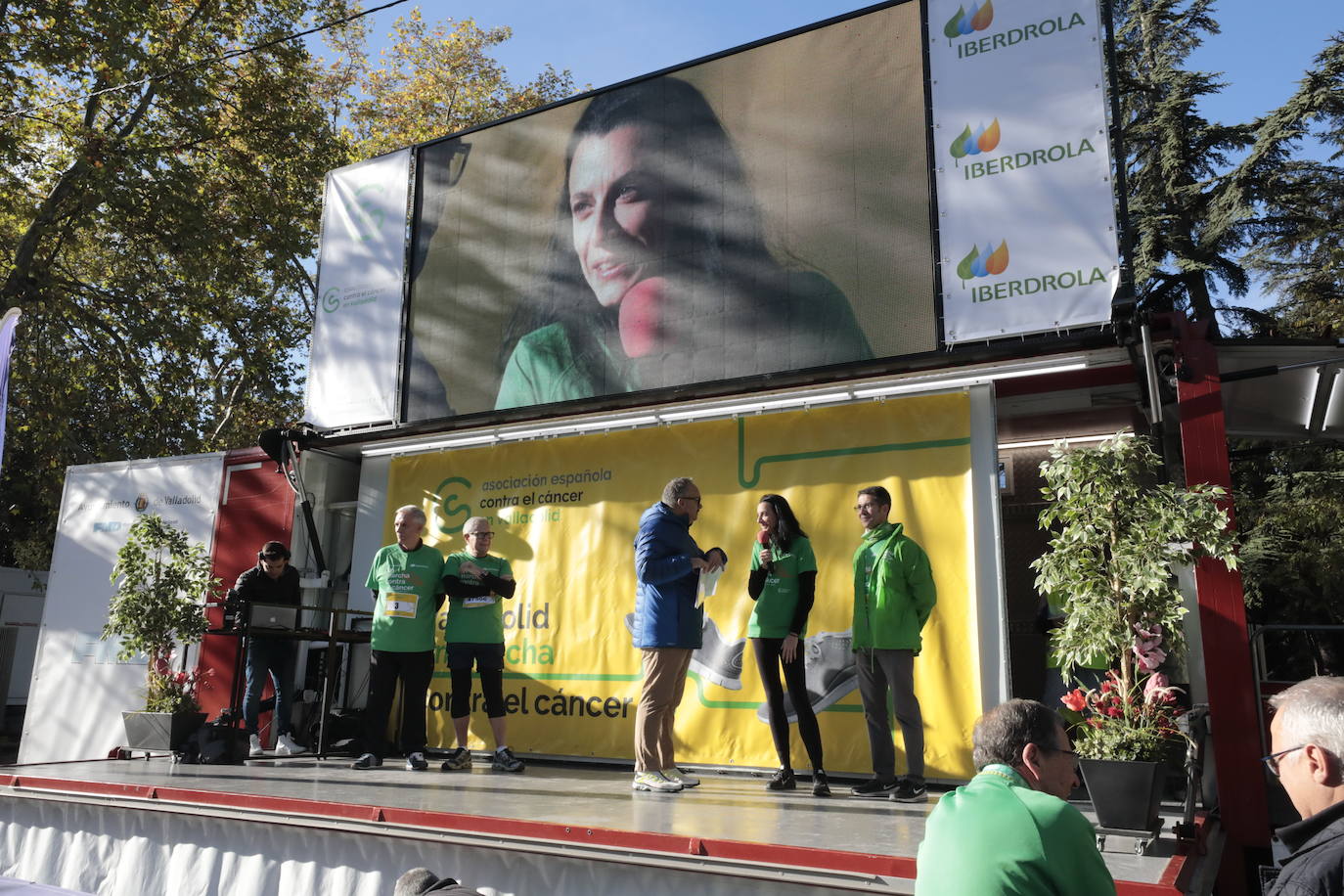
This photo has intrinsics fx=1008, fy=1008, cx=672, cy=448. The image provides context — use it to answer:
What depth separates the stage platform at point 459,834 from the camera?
3.67 metres

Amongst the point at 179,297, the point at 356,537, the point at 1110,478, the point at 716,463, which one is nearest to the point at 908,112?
the point at 716,463

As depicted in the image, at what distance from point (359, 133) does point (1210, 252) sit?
17.9 m

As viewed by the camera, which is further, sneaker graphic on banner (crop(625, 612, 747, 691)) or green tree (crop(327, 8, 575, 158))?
green tree (crop(327, 8, 575, 158))

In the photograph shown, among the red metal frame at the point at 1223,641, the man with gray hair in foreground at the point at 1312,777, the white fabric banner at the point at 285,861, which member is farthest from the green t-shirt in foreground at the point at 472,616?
the man with gray hair in foreground at the point at 1312,777

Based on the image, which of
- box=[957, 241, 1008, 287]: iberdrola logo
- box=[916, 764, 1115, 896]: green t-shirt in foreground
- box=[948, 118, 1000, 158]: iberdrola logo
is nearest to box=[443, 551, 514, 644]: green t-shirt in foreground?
box=[957, 241, 1008, 287]: iberdrola logo

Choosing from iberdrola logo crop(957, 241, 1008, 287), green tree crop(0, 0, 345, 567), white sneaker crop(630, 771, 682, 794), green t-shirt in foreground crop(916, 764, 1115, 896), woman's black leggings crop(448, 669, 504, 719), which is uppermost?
green tree crop(0, 0, 345, 567)

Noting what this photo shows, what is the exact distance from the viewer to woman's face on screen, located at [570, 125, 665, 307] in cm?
730

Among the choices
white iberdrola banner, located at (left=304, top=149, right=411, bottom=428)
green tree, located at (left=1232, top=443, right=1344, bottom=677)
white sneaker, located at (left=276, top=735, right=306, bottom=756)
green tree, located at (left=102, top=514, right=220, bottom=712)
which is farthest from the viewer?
green tree, located at (left=1232, top=443, right=1344, bottom=677)

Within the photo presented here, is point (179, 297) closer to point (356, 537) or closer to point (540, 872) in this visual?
point (356, 537)

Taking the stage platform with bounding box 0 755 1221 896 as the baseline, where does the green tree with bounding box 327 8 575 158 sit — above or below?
above

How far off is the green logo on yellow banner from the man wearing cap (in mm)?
1236

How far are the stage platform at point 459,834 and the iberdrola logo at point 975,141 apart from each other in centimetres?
379

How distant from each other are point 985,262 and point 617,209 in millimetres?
2767

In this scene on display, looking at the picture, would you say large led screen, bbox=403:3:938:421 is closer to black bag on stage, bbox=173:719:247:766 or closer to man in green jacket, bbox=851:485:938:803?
man in green jacket, bbox=851:485:938:803
